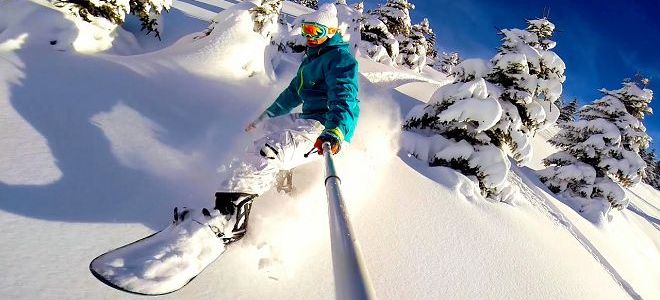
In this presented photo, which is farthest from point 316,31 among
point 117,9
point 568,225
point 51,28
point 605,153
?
point 605,153

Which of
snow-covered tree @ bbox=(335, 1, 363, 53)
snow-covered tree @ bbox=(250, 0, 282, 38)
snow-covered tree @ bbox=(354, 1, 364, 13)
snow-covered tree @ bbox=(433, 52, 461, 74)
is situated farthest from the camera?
snow-covered tree @ bbox=(433, 52, 461, 74)

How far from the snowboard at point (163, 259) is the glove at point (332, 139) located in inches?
40.8

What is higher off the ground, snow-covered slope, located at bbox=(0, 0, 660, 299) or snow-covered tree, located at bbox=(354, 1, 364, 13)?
snow-covered tree, located at bbox=(354, 1, 364, 13)

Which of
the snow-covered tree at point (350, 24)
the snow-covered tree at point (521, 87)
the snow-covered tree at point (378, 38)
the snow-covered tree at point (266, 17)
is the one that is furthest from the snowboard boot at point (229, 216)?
the snow-covered tree at point (378, 38)

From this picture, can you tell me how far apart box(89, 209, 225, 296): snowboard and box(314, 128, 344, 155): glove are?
1.04 m

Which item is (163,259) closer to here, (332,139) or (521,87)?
(332,139)

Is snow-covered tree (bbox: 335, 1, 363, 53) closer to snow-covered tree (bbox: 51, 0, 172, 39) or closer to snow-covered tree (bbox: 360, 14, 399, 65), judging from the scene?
snow-covered tree (bbox: 360, 14, 399, 65)

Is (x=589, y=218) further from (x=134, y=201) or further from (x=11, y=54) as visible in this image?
(x=11, y=54)

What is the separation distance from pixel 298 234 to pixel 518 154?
32.2ft

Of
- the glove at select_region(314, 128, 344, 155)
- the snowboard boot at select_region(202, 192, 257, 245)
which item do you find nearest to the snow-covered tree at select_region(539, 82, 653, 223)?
the glove at select_region(314, 128, 344, 155)

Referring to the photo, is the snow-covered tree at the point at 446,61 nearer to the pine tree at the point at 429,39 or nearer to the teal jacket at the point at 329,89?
the pine tree at the point at 429,39

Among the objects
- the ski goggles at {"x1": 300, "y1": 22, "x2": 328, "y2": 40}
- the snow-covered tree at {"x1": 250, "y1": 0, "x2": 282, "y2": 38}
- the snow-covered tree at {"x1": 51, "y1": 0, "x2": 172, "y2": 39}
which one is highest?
the snow-covered tree at {"x1": 250, "y1": 0, "x2": 282, "y2": 38}

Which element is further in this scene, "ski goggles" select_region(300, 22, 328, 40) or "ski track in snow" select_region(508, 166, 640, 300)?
"ski track in snow" select_region(508, 166, 640, 300)

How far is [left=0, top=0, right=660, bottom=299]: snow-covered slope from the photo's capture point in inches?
99.8
